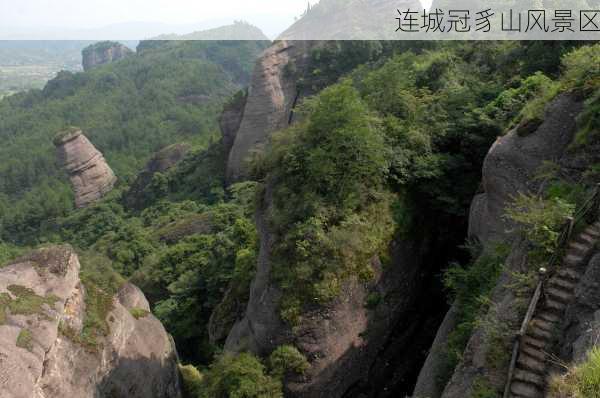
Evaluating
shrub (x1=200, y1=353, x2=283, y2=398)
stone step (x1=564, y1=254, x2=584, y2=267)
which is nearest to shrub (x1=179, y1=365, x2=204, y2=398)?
shrub (x1=200, y1=353, x2=283, y2=398)

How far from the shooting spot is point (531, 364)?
825 cm

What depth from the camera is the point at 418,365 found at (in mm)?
17016

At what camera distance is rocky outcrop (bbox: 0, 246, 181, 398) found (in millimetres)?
13523

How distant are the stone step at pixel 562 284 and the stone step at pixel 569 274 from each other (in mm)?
67

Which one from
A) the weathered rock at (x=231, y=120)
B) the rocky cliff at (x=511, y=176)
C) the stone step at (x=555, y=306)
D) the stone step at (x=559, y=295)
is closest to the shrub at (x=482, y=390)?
the rocky cliff at (x=511, y=176)

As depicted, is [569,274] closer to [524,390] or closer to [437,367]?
[524,390]

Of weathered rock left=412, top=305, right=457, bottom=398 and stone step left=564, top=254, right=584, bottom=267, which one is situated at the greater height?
stone step left=564, top=254, right=584, bottom=267

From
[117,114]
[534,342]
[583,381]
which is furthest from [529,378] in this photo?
[117,114]

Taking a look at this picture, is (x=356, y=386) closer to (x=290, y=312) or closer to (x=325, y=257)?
(x=290, y=312)

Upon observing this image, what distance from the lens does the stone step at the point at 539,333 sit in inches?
332

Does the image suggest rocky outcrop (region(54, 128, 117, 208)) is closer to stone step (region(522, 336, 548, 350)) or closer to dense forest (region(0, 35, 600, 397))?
dense forest (region(0, 35, 600, 397))

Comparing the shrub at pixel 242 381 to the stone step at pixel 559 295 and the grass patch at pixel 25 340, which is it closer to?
the grass patch at pixel 25 340

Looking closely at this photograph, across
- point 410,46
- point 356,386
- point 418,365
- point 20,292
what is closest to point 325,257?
point 356,386

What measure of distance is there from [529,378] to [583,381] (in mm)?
2137
